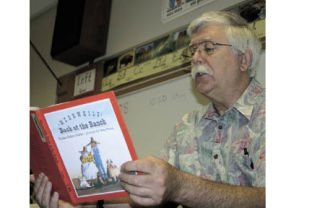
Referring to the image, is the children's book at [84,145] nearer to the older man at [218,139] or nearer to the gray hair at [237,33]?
the older man at [218,139]

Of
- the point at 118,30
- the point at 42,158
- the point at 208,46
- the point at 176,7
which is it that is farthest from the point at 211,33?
the point at 118,30

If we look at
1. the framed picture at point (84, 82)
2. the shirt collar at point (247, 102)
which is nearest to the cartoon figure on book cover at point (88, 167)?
the shirt collar at point (247, 102)

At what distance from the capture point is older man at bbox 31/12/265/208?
2.81 ft

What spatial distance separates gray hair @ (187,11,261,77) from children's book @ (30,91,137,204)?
77 cm

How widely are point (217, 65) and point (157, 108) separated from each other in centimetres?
75

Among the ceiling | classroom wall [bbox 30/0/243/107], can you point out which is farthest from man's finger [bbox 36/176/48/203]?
the ceiling

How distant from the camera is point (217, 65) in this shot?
57.1 inches

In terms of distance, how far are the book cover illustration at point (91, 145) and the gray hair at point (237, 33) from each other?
30.4 inches

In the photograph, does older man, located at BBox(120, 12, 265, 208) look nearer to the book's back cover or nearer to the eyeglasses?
the eyeglasses

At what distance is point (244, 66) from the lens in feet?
4.86

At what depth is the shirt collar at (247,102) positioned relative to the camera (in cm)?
128
